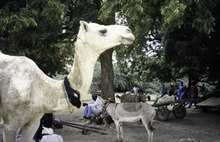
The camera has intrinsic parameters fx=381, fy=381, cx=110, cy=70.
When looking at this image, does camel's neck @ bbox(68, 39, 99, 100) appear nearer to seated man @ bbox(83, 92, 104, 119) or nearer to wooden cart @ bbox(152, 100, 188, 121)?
seated man @ bbox(83, 92, 104, 119)

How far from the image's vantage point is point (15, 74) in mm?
3477

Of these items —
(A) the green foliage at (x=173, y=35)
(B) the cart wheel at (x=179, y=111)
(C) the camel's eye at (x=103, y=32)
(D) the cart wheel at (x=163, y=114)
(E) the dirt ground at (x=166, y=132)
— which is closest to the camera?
(C) the camel's eye at (x=103, y=32)

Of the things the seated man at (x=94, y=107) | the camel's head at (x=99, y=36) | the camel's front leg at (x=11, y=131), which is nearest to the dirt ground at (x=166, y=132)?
the seated man at (x=94, y=107)

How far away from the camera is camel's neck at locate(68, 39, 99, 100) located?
353 cm

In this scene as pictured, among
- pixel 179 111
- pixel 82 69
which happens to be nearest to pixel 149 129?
pixel 179 111

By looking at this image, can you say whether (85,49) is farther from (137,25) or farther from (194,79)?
(194,79)

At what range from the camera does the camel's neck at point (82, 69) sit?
11.6 ft

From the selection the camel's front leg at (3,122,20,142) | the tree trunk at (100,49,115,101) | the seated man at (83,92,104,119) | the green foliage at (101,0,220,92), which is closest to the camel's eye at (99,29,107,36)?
the camel's front leg at (3,122,20,142)

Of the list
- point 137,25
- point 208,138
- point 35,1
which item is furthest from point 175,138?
point 35,1

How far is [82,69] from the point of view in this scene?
11.6ft

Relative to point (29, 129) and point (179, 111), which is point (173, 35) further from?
point (29, 129)

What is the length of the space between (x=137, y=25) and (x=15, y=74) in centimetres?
673

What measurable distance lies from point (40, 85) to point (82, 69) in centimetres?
42

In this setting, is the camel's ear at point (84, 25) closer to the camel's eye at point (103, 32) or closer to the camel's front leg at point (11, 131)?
the camel's eye at point (103, 32)
